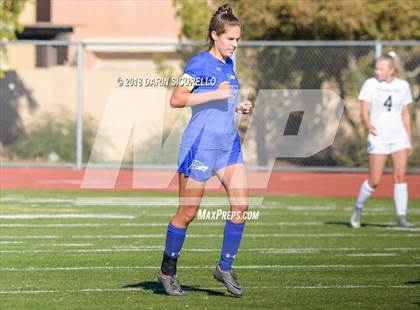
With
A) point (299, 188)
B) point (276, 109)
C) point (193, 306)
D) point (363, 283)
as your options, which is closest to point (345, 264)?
point (363, 283)

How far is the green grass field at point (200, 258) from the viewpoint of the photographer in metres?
8.46

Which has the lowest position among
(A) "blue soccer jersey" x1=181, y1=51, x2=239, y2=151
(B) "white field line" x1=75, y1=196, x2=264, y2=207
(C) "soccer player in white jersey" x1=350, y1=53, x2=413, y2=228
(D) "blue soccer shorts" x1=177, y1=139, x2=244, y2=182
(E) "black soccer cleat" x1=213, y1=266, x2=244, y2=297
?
(B) "white field line" x1=75, y1=196, x2=264, y2=207

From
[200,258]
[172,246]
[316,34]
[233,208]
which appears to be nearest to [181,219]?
[172,246]

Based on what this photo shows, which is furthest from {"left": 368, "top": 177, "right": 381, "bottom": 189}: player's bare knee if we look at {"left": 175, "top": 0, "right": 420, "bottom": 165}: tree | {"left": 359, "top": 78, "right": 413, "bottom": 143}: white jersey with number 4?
{"left": 175, "top": 0, "right": 420, "bottom": 165}: tree

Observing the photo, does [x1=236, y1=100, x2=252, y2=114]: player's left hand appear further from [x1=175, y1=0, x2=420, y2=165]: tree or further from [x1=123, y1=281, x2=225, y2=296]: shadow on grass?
[x1=175, y1=0, x2=420, y2=165]: tree

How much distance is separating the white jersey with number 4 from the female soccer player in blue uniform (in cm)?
545

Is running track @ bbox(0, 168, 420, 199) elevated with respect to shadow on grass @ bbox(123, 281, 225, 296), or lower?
lower

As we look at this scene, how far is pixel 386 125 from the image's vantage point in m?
13.7

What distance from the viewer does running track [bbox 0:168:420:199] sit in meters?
19.4

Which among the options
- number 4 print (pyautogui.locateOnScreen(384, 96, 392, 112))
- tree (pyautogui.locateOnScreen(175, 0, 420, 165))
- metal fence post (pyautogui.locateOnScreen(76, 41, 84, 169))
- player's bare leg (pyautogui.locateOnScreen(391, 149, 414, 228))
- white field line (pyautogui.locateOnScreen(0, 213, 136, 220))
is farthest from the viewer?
metal fence post (pyautogui.locateOnScreen(76, 41, 84, 169))

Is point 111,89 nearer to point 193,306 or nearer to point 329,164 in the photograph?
point 329,164

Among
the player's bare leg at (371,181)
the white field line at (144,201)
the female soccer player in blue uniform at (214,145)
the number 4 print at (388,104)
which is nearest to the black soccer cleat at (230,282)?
the female soccer player in blue uniform at (214,145)

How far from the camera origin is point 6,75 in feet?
77.3

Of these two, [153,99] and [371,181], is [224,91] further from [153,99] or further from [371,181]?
[153,99]
